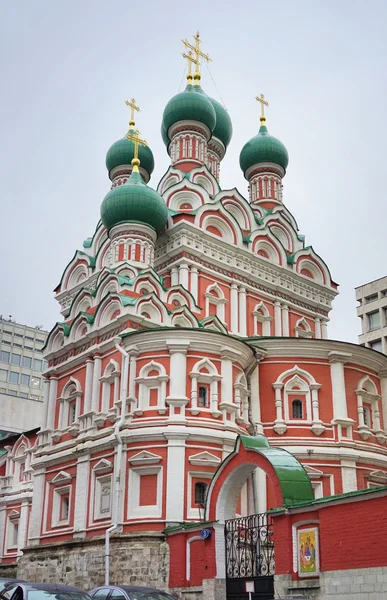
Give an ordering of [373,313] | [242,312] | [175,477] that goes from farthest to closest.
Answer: [373,313] → [242,312] → [175,477]

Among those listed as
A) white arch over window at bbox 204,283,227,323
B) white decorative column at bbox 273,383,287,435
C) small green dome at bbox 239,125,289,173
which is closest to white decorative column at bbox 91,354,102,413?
white arch over window at bbox 204,283,227,323

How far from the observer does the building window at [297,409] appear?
17.8m

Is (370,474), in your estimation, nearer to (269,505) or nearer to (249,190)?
(269,505)

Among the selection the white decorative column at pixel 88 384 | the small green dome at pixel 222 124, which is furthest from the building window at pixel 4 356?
the white decorative column at pixel 88 384

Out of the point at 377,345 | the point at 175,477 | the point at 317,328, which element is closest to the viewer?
the point at 175,477

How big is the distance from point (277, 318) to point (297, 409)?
4.61 m

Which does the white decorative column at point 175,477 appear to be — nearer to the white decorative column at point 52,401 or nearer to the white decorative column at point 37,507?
the white decorative column at point 52,401

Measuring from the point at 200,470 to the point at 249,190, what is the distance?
43.4 feet

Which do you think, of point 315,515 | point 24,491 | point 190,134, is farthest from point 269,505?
point 190,134

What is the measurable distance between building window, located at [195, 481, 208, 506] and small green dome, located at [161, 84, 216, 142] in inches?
515

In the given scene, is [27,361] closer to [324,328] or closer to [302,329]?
[324,328]

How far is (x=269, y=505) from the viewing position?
16422mm

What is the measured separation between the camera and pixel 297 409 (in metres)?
17.9

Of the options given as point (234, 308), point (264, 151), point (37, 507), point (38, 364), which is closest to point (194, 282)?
point (234, 308)
